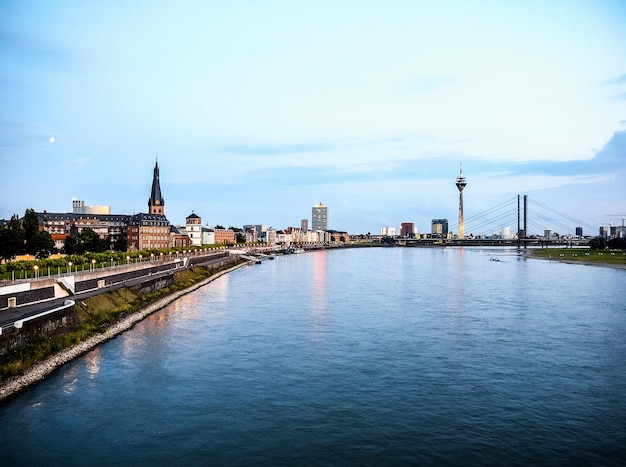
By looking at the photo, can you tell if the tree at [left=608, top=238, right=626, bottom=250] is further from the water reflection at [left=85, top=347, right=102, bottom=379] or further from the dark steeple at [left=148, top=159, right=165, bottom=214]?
the water reflection at [left=85, top=347, right=102, bottom=379]

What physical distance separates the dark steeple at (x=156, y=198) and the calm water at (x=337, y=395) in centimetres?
13134

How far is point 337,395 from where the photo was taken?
2169cm

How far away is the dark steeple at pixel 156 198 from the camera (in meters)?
165

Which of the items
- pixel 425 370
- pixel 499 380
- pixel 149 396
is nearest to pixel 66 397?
pixel 149 396

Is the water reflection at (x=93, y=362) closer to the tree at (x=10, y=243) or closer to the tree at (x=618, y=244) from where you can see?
the tree at (x=10, y=243)

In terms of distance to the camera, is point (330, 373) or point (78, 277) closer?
point (330, 373)

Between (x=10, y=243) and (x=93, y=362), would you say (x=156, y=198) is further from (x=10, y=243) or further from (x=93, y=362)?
(x=93, y=362)

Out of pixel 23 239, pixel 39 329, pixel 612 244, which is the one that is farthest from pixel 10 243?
pixel 612 244

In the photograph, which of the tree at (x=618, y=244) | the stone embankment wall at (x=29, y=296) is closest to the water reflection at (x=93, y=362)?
the stone embankment wall at (x=29, y=296)

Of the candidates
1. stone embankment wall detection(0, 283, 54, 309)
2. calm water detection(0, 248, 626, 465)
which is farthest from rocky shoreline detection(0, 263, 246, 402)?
stone embankment wall detection(0, 283, 54, 309)

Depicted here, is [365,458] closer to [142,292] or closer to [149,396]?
[149,396]

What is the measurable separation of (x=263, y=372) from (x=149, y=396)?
5.72 meters

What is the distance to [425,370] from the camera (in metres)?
25.1

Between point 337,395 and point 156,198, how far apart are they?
157113 mm
